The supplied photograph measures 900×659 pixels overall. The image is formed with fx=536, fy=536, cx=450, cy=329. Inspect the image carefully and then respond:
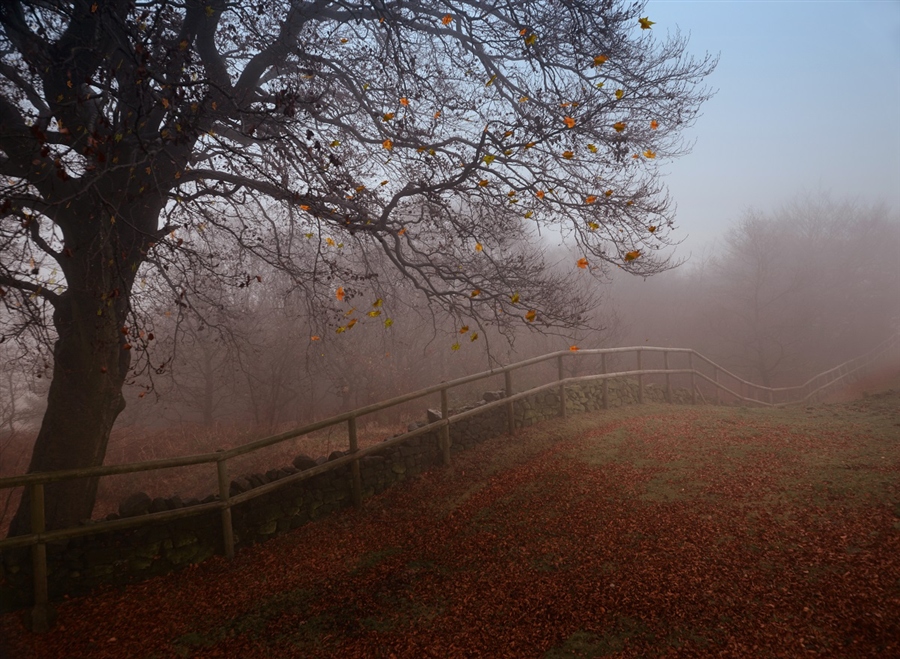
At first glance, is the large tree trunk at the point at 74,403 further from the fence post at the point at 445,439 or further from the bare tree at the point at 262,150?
the fence post at the point at 445,439

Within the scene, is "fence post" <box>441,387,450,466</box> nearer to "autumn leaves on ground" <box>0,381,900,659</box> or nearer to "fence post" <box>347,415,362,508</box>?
"autumn leaves on ground" <box>0,381,900,659</box>

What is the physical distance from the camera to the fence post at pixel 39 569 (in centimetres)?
416

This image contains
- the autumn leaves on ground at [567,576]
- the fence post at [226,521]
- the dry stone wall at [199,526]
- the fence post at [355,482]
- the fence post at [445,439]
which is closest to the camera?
the autumn leaves on ground at [567,576]

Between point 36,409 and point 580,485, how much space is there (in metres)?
22.0

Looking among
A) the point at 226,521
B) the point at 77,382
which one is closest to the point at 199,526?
the point at 226,521

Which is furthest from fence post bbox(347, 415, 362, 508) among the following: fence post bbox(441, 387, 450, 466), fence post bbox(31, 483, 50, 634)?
fence post bbox(31, 483, 50, 634)

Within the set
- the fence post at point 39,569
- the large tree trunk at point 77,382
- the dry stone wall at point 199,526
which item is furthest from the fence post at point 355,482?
the fence post at point 39,569

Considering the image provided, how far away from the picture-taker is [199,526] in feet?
17.1

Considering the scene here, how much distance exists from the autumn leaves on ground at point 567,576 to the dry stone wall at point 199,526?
16cm

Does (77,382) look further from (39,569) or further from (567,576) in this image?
(567,576)

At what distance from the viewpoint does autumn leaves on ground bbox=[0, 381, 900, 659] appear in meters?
3.51

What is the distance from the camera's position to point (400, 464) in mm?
7129

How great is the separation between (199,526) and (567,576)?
351 centimetres

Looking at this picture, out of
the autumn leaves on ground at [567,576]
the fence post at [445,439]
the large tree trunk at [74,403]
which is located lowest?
the autumn leaves on ground at [567,576]
